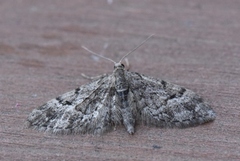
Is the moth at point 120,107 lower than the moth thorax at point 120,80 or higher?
lower

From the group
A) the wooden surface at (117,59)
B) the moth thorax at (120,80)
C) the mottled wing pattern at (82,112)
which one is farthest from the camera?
the moth thorax at (120,80)

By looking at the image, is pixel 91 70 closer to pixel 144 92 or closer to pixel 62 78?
pixel 62 78

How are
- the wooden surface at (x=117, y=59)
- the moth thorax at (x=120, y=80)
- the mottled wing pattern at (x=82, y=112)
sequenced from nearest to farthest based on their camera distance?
the wooden surface at (x=117, y=59)
the mottled wing pattern at (x=82, y=112)
the moth thorax at (x=120, y=80)

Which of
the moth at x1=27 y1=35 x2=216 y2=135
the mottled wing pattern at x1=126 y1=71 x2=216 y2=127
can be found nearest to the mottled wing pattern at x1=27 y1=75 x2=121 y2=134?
the moth at x1=27 y1=35 x2=216 y2=135

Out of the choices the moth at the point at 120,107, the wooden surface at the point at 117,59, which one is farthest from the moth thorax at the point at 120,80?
the wooden surface at the point at 117,59

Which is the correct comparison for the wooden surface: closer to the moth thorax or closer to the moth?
the moth

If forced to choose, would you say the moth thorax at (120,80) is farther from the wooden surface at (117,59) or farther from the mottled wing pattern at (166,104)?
the wooden surface at (117,59)

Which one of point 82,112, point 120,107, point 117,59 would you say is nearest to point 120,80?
point 120,107

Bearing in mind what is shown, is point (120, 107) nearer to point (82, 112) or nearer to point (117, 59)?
point (82, 112)
